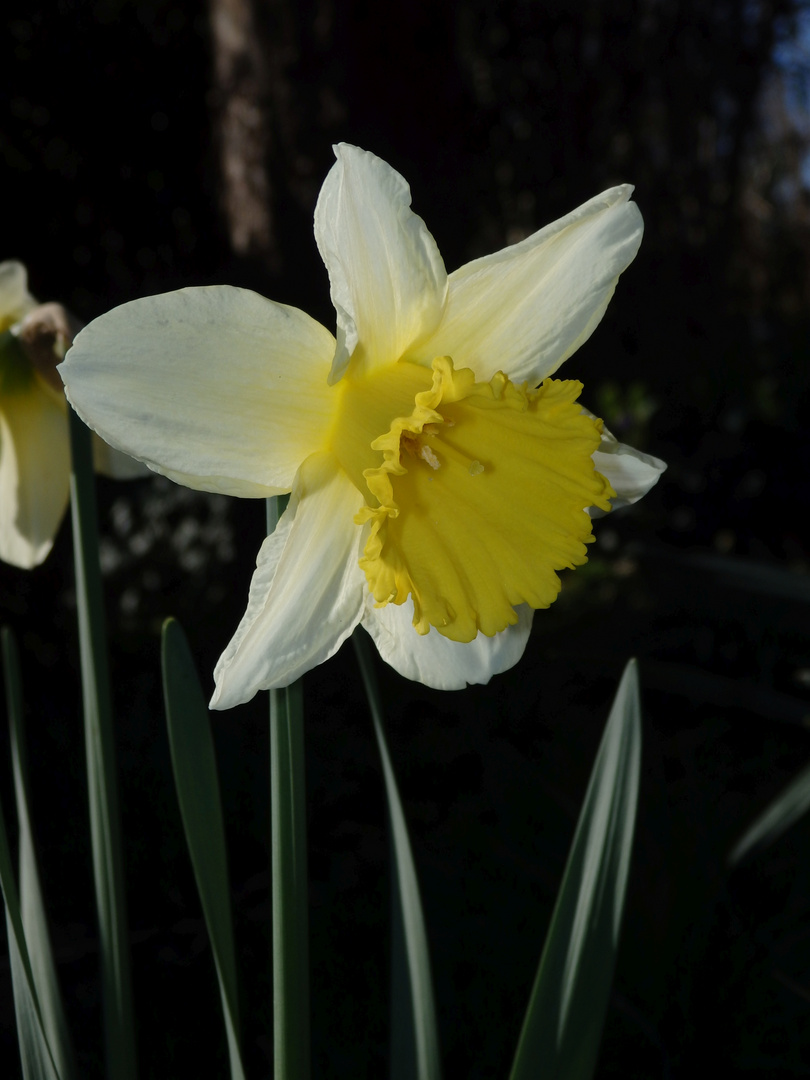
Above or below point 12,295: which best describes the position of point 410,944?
below

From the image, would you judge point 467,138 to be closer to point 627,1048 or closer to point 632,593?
point 632,593

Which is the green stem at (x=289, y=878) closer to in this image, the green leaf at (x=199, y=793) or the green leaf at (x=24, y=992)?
the green leaf at (x=199, y=793)

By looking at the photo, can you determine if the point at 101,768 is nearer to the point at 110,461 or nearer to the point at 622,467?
the point at 110,461

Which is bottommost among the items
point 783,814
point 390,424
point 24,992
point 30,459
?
point 783,814

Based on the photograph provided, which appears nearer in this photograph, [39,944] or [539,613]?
[39,944]

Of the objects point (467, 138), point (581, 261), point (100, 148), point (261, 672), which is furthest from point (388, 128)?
point (261, 672)

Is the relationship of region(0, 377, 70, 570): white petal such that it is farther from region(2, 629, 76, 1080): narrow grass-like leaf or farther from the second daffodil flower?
the second daffodil flower

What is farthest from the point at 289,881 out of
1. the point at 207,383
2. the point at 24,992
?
the point at 207,383

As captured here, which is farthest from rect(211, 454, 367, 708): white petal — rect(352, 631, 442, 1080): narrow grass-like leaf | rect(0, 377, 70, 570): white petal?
rect(0, 377, 70, 570): white petal
